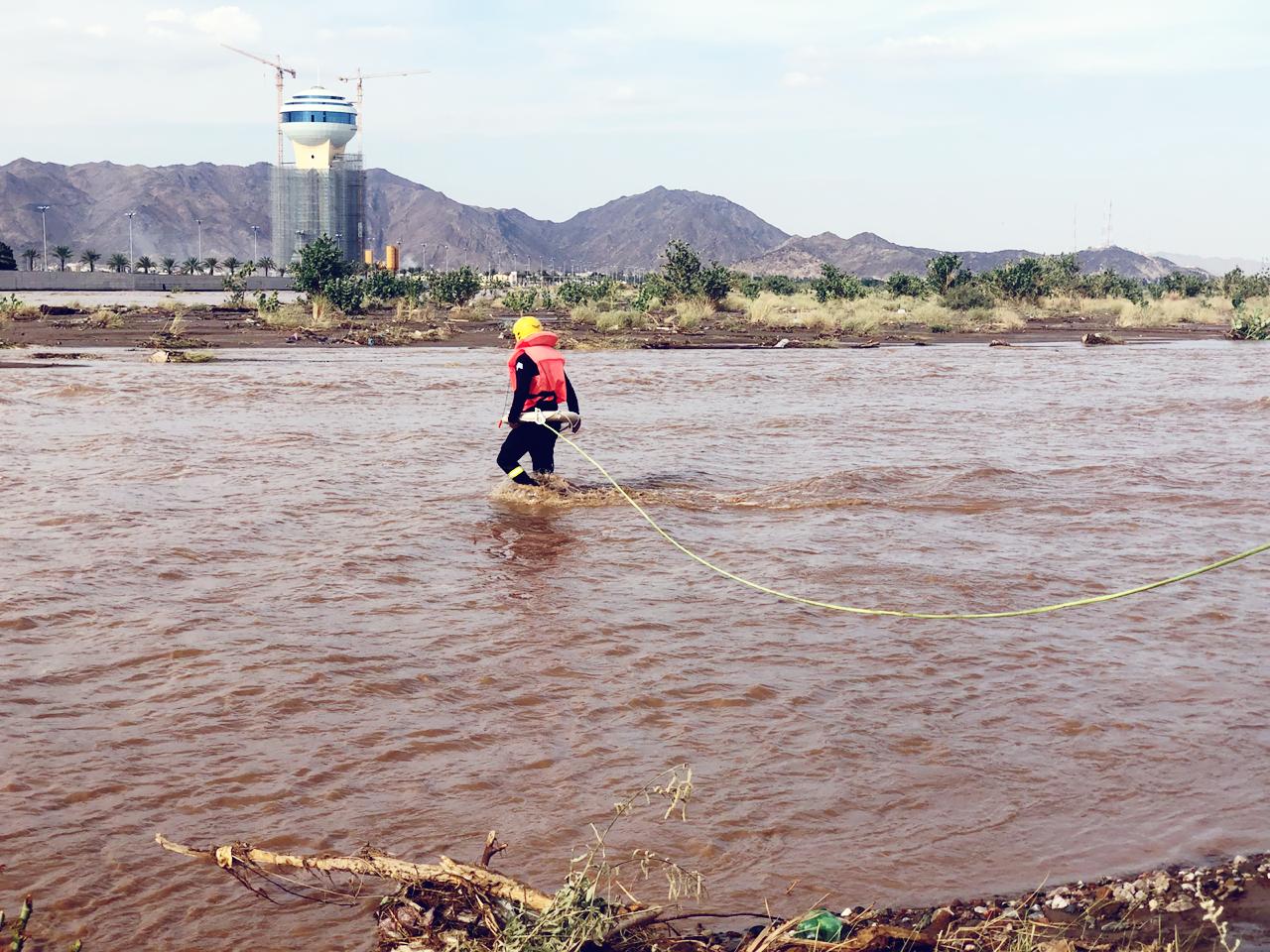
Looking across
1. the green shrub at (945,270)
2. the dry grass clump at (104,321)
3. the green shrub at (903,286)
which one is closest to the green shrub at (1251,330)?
the green shrub at (945,270)

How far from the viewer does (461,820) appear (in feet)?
15.5

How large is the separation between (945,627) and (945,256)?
4744cm

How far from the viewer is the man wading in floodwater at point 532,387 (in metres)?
10.3

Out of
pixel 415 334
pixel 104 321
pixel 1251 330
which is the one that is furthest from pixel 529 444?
pixel 1251 330

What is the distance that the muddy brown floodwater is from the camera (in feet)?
14.9

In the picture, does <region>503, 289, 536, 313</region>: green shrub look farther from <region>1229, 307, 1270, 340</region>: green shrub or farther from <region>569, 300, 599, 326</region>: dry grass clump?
<region>1229, 307, 1270, 340</region>: green shrub

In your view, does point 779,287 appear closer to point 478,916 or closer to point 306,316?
point 306,316

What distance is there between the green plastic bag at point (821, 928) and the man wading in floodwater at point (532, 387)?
6944 mm

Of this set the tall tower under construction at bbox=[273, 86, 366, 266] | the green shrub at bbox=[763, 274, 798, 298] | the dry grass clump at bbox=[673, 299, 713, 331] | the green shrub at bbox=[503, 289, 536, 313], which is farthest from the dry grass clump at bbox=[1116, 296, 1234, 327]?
the tall tower under construction at bbox=[273, 86, 366, 266]

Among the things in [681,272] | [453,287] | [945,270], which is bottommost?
[453,287]

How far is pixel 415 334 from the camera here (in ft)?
110

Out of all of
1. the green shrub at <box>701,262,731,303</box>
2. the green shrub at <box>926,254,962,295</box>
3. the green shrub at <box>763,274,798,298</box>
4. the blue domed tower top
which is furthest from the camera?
the blue domed tower top

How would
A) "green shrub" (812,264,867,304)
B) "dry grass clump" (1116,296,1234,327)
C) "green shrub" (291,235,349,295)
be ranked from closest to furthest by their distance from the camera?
"green shrub" (291,235,349,295) → "dry grass clump" (1116,296,1234,327) → "green shrub" (812,264,867,304)

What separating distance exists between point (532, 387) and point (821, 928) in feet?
23.8
